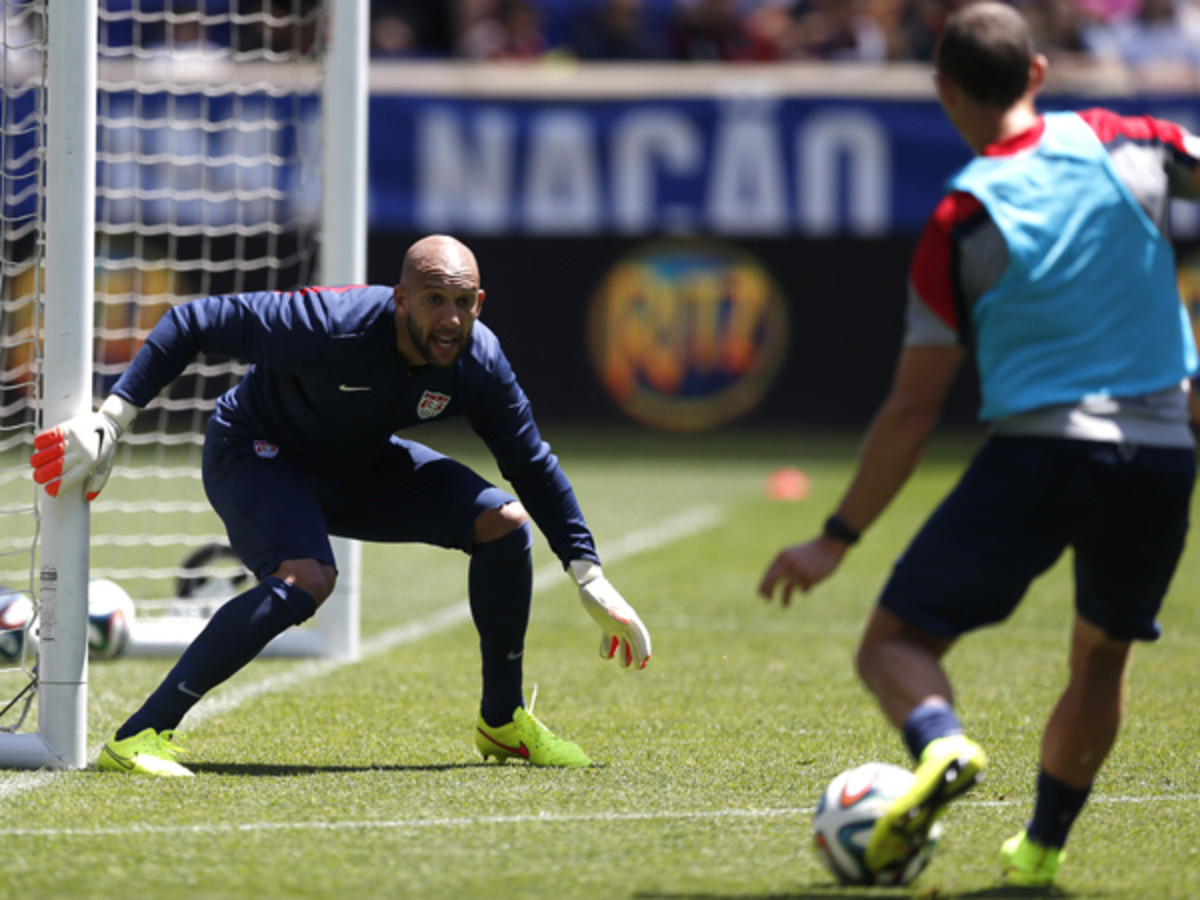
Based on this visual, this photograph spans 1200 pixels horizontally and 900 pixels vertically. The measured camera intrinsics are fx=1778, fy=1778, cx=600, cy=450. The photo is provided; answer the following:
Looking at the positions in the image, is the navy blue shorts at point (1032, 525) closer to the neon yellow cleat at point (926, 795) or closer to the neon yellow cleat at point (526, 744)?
the neon yellow cleat at point (926, 795)

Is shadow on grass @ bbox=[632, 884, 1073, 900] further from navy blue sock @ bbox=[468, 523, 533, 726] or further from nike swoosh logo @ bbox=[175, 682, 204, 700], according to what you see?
nike swoosh logo @ bbox=[175, 682, 204, 700]

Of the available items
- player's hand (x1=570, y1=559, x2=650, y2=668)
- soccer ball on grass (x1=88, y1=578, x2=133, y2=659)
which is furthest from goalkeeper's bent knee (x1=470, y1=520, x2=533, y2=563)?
soccer ball on grass (x1=88, y1=578, x2=133, y2=659)

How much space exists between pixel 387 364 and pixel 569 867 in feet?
5.16

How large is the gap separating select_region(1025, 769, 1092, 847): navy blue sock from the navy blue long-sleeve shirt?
63.9 inches

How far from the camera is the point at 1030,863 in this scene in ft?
11.9

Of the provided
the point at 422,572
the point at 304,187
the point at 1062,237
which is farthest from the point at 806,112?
the point at 1062,237

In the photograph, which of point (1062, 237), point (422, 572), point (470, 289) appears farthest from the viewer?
point (422, 572)

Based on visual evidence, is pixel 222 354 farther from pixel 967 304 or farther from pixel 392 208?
pixel 392 208

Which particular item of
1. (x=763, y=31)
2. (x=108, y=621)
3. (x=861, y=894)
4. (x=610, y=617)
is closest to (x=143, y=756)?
(x=610, y=617)

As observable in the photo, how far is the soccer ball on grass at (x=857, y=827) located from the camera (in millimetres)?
3469

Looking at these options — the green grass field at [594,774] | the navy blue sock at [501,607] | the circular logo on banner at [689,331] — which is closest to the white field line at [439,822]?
the green grass field at [594,774]

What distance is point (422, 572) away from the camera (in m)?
9.77

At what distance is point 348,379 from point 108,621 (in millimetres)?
2102

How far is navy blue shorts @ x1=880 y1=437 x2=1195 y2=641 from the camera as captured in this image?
11.3ft
